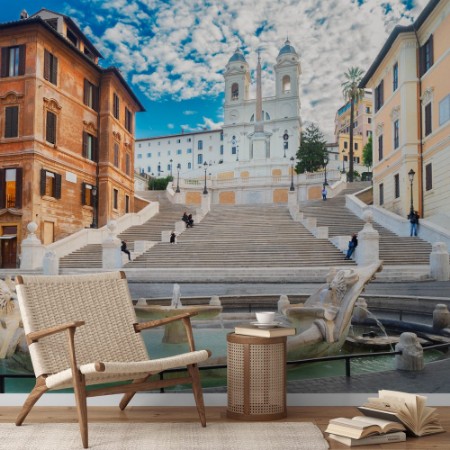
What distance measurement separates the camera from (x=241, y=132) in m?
4.38

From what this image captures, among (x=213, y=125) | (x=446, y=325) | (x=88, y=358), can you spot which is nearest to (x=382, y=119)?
(x=213, y=125)

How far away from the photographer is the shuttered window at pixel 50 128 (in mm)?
4230

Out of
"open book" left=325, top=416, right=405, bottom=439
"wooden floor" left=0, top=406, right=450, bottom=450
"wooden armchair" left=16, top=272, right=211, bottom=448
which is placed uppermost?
"wooden armchair" left=16, top=272, right=211, bottom=448

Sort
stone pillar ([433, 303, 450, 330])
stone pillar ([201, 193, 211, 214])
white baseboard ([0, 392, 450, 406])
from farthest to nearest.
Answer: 1. stone pillar ([201, 193, 211, 214])
2. stone pillar ([433, 303, 450, 330])
3. white baseboard ([0, 392, 450, 406])

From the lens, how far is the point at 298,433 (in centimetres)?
262

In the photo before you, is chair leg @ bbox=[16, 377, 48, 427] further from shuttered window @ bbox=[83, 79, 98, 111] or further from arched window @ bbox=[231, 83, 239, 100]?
arched window @ bbox=[231, 83, 239, 100]

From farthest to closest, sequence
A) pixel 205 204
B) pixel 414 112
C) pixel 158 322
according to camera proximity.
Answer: pixel 205 204 → pixel 414 112 → pixel 158 322

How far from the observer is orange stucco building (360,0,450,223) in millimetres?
3975

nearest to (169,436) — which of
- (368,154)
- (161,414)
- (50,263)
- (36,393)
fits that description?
(161,414)

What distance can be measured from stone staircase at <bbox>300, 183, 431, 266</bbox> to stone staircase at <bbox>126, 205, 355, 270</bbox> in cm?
20

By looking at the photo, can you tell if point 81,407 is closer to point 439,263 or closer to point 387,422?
point 387,422

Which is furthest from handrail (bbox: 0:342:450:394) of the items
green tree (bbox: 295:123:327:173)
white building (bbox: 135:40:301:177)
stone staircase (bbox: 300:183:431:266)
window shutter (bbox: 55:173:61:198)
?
white building (bbox: 135:40:301:177)

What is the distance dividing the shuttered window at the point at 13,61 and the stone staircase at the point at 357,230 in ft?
9.68

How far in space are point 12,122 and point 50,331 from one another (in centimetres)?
235
